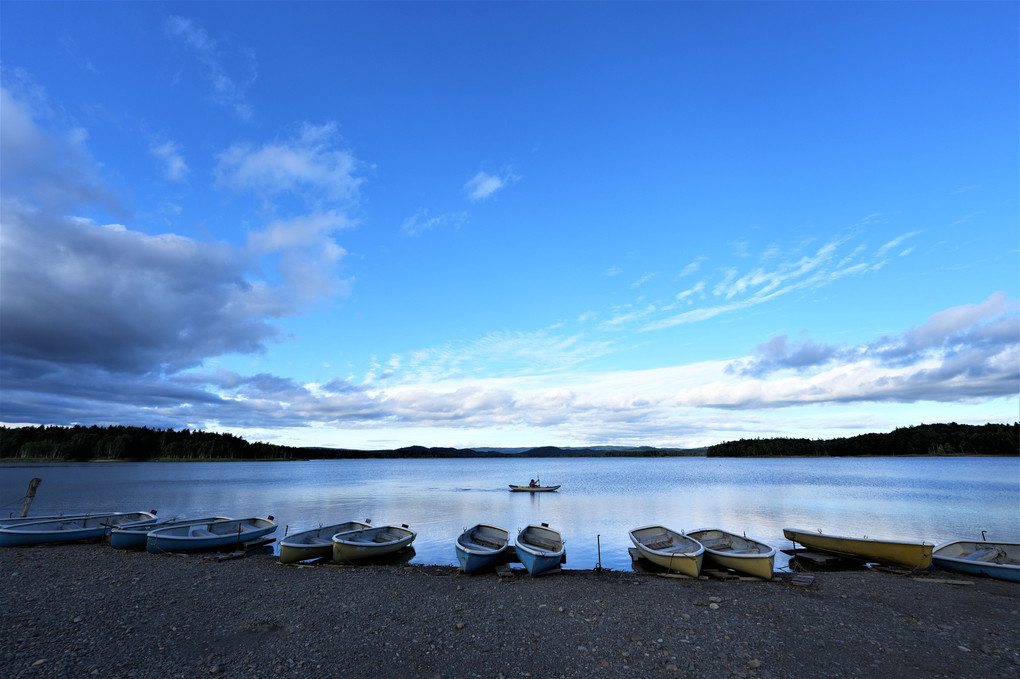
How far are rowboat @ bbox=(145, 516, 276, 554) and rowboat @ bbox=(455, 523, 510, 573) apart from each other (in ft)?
37.2

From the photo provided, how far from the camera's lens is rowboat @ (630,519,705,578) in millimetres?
17844

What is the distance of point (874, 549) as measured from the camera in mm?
20656

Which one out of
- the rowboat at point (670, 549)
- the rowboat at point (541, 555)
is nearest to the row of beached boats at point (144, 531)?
the rowboat at point (541, 555)

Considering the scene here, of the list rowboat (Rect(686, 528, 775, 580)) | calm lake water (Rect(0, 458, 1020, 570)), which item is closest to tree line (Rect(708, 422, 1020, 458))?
calm lake water (Rect(0, 458, 1020, 570))

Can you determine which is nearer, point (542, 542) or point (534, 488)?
point (542, 542)

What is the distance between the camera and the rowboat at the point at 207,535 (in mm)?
21391

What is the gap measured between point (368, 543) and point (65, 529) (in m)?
16.5

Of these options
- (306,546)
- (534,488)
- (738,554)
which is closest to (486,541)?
(306,546)

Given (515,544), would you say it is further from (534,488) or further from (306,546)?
(534,488)

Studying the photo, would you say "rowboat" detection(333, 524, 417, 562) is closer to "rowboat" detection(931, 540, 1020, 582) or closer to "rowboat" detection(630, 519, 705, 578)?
"rowboat" detection(630, 519, 705, 578)

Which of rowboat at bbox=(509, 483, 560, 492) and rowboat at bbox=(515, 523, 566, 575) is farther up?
rowboat at bbox=(515, 523, 566, 575)

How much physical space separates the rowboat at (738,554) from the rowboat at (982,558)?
707 cm

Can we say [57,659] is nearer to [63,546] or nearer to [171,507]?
[63,546]

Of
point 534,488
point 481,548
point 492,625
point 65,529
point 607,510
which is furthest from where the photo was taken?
point 534,488
